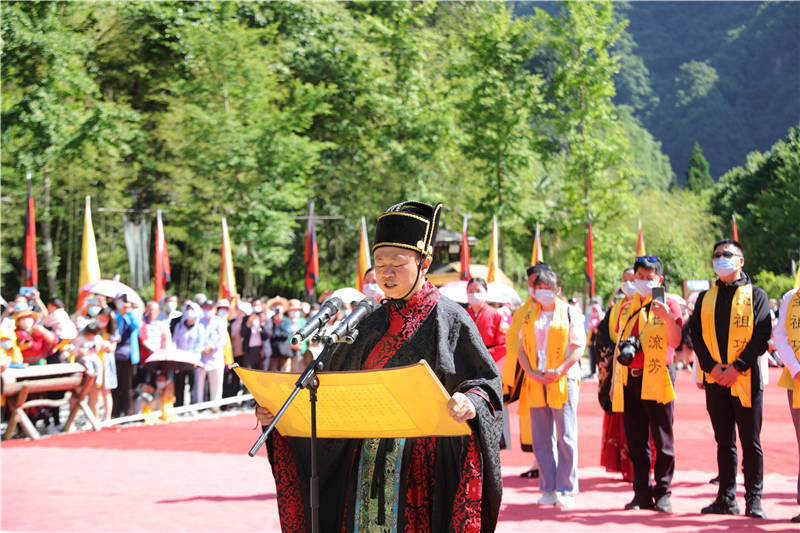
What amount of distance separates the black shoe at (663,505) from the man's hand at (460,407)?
4669 mm

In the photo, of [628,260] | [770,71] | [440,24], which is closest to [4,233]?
[628,260]

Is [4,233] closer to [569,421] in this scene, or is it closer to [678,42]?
[569,421]

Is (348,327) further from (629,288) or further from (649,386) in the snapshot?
(629,288)

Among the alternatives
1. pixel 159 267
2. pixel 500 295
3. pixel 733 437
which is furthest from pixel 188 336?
pixel 733 437

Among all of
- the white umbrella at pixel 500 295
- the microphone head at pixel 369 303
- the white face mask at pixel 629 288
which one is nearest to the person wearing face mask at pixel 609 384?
the white face mask at pixel 629 288

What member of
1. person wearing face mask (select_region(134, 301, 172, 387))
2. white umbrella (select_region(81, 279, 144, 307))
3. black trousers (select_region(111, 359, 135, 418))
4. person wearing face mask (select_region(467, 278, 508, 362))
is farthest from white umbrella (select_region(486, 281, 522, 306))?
white umbrella (select_region(81, 279, 144, 307))

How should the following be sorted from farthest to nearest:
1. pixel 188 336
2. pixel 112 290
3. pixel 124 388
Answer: pixel 112 290 < pixel 188 336 < pixel 124 388

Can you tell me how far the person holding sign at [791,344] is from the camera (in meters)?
7.67

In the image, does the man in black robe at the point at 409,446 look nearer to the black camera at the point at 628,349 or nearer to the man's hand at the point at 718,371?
the black camera at the point at 628,349

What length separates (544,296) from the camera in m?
8.54

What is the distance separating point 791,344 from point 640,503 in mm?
→ 1816

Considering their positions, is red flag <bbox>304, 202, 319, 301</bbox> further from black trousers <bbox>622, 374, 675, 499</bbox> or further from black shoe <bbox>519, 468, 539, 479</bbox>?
black trousers <bbox>622, 374, 675, 499</bbox>

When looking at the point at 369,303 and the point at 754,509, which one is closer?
the point at 369,303

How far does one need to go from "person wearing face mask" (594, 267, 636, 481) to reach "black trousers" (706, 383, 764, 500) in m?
1.07
